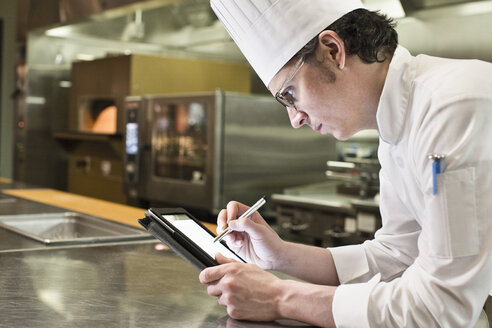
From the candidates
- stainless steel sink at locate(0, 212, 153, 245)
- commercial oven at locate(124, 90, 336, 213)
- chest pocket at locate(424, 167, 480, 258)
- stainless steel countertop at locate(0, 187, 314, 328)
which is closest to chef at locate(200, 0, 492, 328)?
chest pocket at locate(424, 167, 480, 258)

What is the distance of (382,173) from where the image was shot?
4.62ft

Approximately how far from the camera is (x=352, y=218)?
2943 mm

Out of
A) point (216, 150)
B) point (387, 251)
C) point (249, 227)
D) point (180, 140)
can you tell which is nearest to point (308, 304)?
point (249, 227)

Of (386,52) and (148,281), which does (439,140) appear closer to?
(386,52)

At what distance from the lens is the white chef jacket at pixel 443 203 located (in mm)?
986

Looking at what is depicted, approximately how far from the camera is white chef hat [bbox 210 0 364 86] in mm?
1203

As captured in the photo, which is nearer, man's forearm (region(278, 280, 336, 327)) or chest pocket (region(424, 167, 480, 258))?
chest pocket (region(424, 167, 480, 258))

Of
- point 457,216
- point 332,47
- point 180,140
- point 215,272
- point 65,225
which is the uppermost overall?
point 332,47

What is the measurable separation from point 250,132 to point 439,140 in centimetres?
275

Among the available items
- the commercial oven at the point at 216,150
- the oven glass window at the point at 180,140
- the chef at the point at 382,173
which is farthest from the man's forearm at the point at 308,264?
the oven glass window at the point at 180,140

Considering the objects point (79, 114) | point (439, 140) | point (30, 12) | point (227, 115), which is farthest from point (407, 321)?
point (30, 12)

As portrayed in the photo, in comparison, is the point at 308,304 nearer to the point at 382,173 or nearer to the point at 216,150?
the point at 382,173

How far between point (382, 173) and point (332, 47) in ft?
1.22

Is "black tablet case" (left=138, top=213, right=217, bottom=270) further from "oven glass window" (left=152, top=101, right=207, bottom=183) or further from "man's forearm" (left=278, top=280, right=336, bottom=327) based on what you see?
"oven glass window" (left=152, top=101, right=207, bottom=183)
